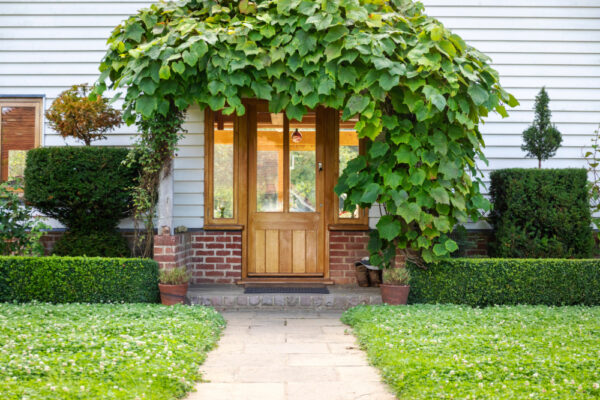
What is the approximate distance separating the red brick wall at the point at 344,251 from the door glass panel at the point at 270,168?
0.79 m

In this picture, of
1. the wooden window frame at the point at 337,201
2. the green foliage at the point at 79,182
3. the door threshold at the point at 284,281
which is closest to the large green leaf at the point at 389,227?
the wooden window frame at the point at 337,201

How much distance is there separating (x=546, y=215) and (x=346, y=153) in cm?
236

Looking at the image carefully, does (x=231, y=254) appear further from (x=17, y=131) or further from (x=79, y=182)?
(x=17, y=131)

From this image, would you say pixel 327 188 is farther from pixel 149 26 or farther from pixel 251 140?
pixel 149 26

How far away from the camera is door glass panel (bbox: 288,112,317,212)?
6648 millimetres

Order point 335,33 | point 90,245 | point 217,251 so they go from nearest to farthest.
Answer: point 335,33 < point 90,245 < point 217,251

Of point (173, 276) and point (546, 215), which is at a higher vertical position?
point (546, 215)

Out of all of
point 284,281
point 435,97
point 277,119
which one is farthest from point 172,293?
point 435,97

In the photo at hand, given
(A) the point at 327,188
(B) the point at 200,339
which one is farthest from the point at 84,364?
(A) the point at 327,188

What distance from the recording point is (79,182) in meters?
5.84

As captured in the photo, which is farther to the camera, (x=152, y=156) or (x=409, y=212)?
(x=152, y=156)

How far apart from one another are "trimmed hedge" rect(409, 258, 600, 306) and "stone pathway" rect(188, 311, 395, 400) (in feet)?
3.63

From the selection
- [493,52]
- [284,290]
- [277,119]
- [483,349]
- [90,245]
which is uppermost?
[493,52]

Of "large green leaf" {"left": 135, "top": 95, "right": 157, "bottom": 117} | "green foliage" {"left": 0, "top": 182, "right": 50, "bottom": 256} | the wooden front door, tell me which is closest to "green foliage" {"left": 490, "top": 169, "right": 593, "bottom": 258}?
the wooden front door
